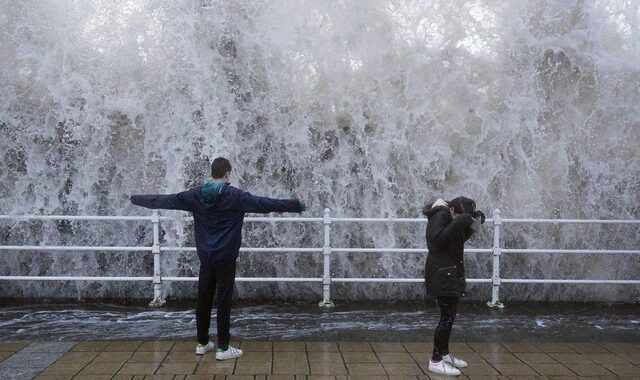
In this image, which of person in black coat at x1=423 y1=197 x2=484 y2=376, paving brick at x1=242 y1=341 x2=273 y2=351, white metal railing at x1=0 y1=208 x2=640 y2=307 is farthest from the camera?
white metal railing at x1=0 y1=208 x2=640 y2=307

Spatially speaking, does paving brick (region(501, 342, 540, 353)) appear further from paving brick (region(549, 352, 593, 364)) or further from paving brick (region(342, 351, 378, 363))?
paving brick (region(342, 351, 378, 363))

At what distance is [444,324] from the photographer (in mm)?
5164

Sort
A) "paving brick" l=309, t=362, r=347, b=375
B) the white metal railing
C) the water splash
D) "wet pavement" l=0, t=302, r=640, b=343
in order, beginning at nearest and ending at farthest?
"paving brick" l=309, t=362, r=347, b=375, "wet pavement" l=0, t=302, r=640, b=343, the white metal railing, the water splash

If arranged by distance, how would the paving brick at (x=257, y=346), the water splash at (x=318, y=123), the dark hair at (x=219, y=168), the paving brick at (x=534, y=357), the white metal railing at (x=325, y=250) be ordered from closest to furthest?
1. the dark hair at (x=219, y=168)
2. the paving brick at (x=534, y=357)
3. the paving brick at (x=257, y=346)
4. the white metal railing at (x=325, y=250)
5. the water splash at (x=318, y=123)

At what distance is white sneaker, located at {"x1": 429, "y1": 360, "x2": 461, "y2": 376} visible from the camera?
507 cm

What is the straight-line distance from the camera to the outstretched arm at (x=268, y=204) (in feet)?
16.7

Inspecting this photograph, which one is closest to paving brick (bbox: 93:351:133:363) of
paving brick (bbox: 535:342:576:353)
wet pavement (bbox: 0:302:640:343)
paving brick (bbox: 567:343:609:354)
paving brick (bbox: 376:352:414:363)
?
A: wet pavement (bbox: 0:302:640:343)

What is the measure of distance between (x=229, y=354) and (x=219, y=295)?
0.55 meters

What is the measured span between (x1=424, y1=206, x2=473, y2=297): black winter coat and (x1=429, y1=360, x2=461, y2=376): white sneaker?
601 mm

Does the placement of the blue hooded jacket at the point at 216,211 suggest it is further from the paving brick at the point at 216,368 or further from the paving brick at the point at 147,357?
the paving brick at the point at 147,357

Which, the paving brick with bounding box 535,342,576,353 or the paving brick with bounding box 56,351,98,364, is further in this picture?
the paving brick with bounding box 535,342,576,353

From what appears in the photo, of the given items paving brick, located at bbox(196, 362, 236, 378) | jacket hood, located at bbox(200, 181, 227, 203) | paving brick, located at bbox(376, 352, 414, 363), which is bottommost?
paving brick, located at bbox(376, 352, 414, 363)

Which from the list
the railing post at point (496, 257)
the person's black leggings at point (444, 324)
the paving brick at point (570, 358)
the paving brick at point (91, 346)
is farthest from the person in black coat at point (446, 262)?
the paving brick at point (91, 346)

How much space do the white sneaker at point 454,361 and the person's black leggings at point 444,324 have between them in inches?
1.5
